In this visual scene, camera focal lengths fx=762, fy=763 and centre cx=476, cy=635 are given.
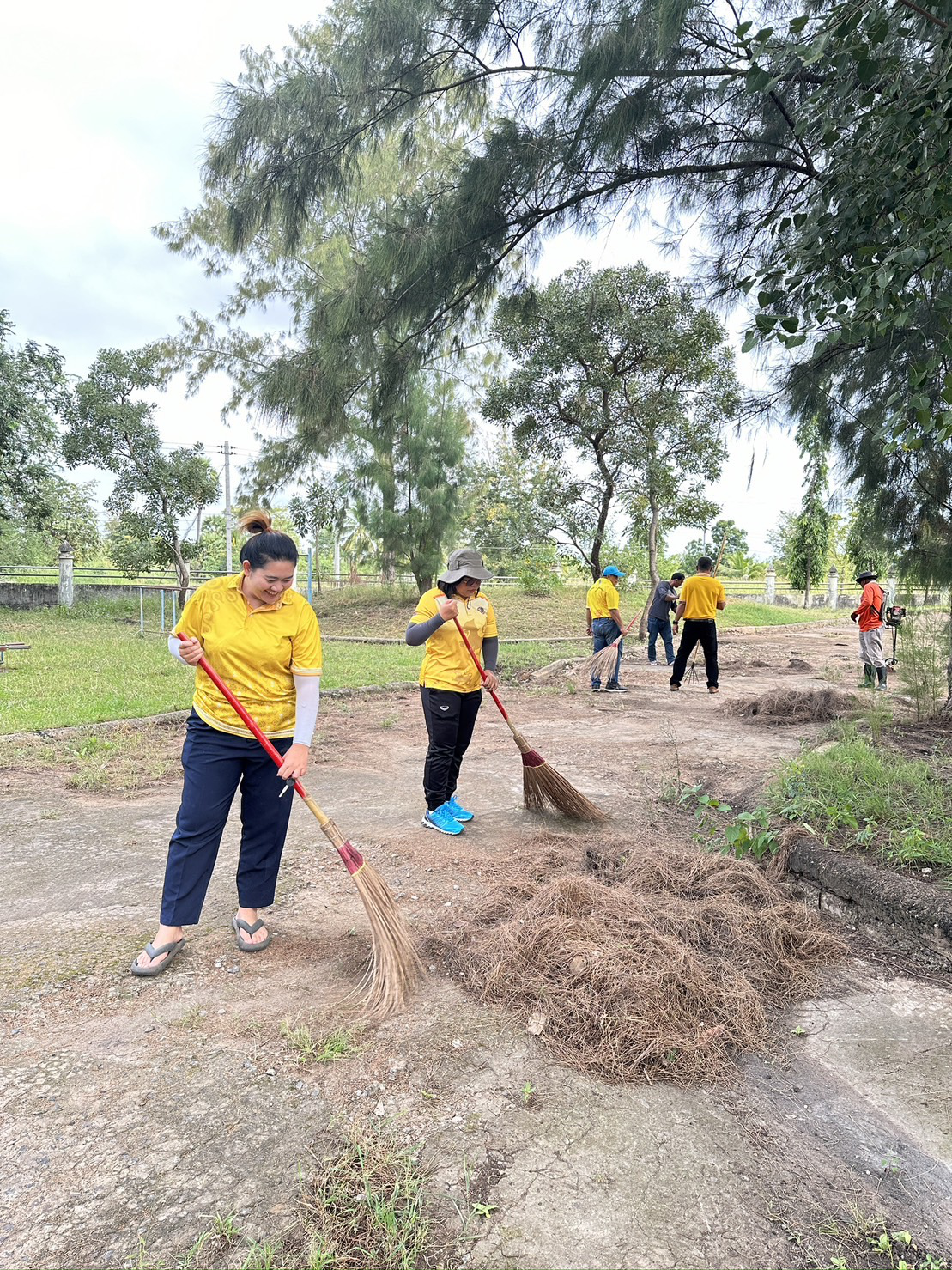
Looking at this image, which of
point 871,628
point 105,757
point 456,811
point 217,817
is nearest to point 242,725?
point 217,817

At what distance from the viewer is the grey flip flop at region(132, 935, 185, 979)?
2.66 metres

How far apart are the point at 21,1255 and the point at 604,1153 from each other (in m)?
1.26

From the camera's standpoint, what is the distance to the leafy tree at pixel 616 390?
1273cm

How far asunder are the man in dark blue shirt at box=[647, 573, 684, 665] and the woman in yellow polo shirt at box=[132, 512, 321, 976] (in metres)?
9.44

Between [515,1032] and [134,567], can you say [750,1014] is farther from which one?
[134,567]

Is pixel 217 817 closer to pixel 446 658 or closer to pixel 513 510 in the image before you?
pixel 446 658

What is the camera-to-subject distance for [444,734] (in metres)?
4.31

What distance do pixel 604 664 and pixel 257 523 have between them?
23.4 ft

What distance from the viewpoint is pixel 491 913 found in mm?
3045

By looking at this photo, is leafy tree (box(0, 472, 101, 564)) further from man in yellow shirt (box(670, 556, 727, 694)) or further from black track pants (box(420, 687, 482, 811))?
black track pants (box(420, 687, 482, 811))

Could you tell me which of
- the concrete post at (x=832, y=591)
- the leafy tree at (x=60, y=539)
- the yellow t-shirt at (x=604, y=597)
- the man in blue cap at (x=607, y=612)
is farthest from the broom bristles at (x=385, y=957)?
the concrete post at (x=832, y=591)

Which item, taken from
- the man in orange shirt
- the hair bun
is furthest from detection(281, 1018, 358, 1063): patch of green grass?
the man in orange shirt

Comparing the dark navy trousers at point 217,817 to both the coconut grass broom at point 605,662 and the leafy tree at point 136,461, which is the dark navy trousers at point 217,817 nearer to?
the coconut grass broom at point 605,662

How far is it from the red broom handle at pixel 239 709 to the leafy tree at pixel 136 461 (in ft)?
55.2
